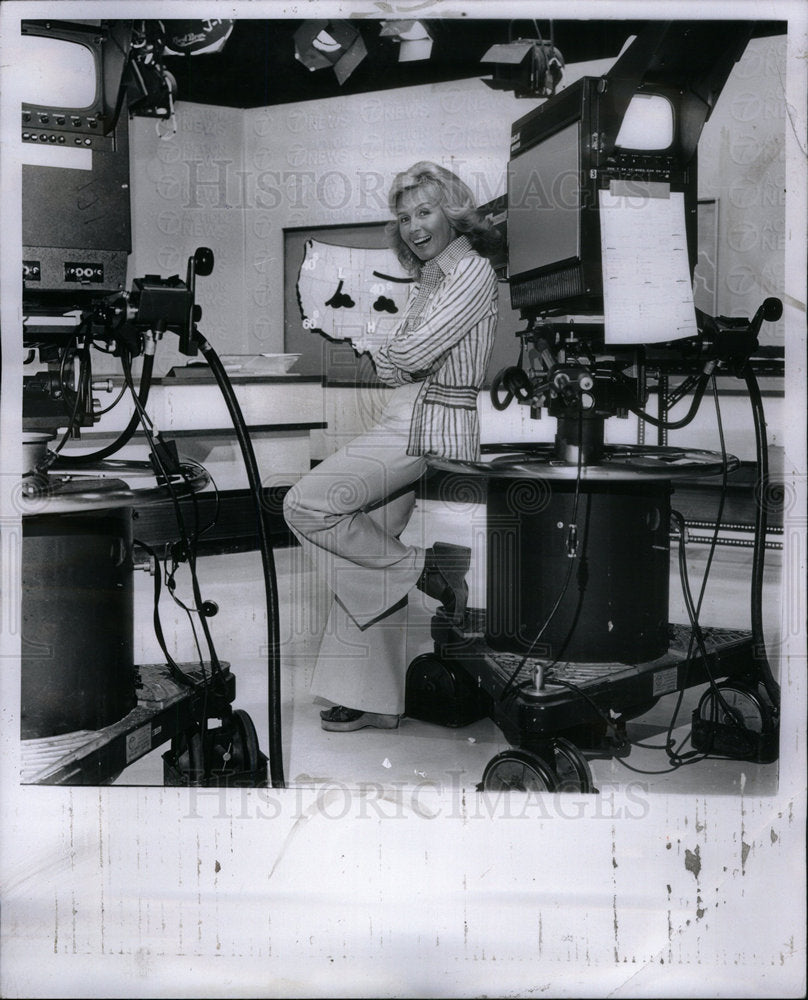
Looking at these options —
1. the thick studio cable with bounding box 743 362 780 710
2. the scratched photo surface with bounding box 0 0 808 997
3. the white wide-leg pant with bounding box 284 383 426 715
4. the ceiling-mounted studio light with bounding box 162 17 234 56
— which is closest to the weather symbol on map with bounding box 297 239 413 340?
the scratched photo surface with bounding box 0 0 808 997

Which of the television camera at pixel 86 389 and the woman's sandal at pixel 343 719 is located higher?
the television camera at pixel 86 389

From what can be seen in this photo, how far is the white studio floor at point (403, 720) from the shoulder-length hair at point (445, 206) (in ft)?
1.69

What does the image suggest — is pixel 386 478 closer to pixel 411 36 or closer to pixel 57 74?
pixel 411 36

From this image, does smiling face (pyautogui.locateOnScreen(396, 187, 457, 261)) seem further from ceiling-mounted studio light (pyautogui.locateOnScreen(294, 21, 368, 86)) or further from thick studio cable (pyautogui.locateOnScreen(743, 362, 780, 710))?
thick studio cable (pyautogui.locateOnScreen(743, 362, 780, 710))

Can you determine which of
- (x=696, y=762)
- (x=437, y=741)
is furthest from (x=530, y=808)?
(x=696, y=762)

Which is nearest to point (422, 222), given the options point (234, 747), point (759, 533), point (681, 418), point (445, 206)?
point (445, 206)

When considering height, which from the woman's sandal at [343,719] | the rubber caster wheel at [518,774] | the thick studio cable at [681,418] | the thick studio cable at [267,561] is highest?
the thick studio cable at [681,418]

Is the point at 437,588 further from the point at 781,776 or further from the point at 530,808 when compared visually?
the point at 781,776

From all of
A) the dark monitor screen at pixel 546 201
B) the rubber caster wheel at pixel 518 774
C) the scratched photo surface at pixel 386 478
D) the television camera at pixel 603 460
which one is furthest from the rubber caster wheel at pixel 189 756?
the dark monitor screen at pixel 546 201

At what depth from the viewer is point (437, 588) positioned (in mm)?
1985

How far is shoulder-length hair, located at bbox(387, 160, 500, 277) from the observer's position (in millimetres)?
1841

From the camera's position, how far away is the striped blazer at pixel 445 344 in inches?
74.5

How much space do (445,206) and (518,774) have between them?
108 cm

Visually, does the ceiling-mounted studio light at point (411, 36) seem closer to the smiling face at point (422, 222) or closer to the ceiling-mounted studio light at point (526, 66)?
the ceiling-mounted studio light at point (526, 66)
